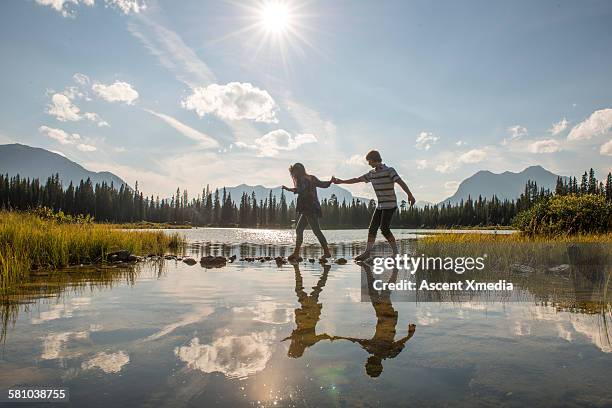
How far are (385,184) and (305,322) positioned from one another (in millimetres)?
7009

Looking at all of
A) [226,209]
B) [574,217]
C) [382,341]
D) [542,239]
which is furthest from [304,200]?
[226,209]

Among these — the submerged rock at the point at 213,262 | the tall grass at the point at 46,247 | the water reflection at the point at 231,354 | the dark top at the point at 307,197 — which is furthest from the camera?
the dark top at the point at 307,197

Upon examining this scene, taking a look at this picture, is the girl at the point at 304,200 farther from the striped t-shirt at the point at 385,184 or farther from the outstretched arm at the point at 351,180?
the striped t-shirt at the point at 385,184

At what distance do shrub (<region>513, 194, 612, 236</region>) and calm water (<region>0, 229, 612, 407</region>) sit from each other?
12.2 meters

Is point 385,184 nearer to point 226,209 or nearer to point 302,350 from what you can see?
point 302,350

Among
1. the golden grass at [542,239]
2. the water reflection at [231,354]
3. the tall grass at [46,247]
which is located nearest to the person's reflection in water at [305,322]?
the water reflection at [231,354]

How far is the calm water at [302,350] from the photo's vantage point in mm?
2398

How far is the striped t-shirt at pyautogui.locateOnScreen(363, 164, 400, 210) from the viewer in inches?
420

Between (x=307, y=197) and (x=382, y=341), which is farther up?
(x=307, y=197)

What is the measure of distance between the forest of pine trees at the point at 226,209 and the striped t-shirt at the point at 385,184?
106 metres

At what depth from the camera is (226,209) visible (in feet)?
486

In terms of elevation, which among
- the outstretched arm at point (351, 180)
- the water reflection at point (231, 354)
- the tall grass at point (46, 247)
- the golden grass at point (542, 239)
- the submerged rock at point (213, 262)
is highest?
the outstretched arm at point (351, 180)

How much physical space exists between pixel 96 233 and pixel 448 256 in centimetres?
1098

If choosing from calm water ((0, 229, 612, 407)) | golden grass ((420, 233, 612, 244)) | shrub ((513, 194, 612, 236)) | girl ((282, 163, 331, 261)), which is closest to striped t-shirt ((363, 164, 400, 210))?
girl ((282, 163, 331, 261))
